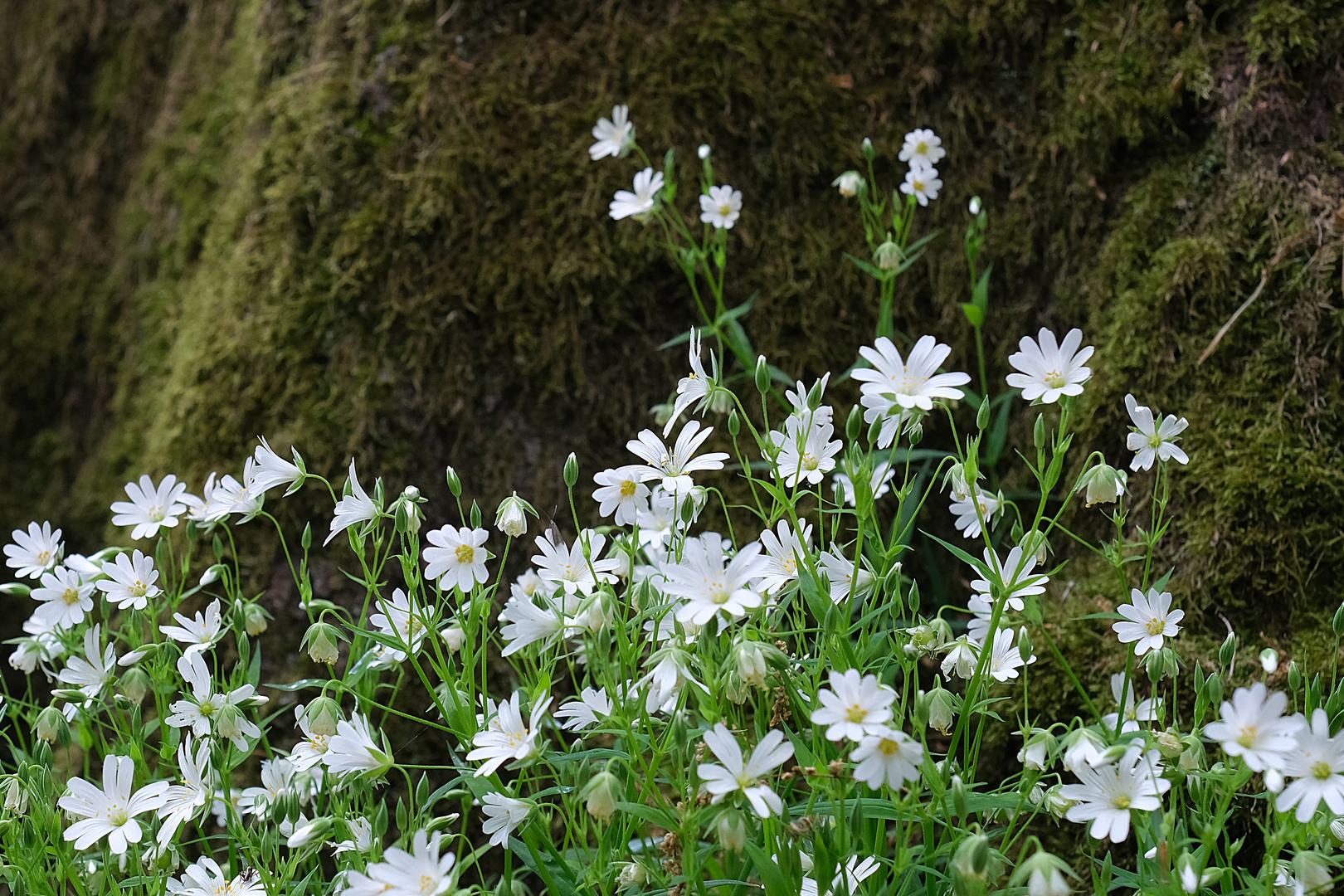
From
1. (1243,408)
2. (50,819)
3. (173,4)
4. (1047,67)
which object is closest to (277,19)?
(173,4)

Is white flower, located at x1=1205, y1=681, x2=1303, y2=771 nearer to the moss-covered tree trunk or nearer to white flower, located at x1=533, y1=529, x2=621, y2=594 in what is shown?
white flower, located at x1=533, y1=529, x2=621, y2=594

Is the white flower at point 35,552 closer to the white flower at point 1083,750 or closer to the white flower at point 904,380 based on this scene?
the white flower at point 904,380

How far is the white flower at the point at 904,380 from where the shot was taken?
1.24 meters

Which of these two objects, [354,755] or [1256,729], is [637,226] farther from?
[1256,729]

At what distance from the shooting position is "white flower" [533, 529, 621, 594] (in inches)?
55.7

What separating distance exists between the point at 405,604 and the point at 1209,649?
56.4 inches

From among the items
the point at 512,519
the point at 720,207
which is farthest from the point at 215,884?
the point at 720,207

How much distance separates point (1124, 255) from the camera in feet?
7.50

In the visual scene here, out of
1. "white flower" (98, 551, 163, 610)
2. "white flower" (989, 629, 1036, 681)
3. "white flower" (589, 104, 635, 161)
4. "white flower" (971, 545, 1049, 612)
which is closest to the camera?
"white flower" (971, 545, 1049, 612)

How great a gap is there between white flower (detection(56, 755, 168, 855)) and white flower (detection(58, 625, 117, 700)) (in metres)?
0.17

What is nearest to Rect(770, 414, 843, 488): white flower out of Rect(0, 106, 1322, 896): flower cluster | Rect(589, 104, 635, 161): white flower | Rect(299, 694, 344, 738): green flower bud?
Rect(0, 106, 1322, 896): flower cluster

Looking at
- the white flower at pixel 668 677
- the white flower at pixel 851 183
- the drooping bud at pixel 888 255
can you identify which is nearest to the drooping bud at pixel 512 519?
the white flower at pixel 668 677

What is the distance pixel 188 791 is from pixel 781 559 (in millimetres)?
927

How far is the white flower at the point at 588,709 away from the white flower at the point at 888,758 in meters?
0.41
